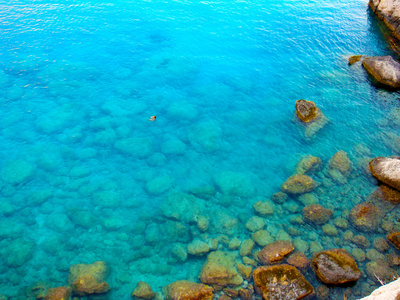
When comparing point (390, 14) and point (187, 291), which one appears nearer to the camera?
point (187, 291)

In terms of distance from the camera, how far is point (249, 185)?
2073 cm

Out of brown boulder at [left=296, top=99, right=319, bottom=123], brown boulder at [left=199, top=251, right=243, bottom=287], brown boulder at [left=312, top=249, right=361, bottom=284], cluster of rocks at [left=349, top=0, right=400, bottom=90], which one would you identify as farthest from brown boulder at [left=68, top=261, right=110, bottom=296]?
cluster of rocks at [left=349, top=0, right=400, bottom=90]

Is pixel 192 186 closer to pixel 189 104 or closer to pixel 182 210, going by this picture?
pixel 182 210

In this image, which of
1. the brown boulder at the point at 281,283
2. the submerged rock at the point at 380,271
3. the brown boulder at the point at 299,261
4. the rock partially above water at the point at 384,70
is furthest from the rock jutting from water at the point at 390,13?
the brown boulder at the point at 281,283

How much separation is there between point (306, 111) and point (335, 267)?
13.0m

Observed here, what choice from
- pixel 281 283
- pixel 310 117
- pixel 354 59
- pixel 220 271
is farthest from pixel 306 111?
pixel 220 271

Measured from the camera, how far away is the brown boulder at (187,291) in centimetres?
1476

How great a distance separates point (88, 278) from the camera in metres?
15.4

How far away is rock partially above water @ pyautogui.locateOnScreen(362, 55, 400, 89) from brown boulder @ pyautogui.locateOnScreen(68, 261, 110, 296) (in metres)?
28.4

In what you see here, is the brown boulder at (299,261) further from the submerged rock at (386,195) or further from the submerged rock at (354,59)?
the submerged rock at (354,59)

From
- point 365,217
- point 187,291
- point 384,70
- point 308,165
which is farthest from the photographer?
point 384,70

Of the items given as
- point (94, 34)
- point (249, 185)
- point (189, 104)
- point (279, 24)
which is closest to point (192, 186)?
point (249, 185)

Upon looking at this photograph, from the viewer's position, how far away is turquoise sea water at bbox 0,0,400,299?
17641 millimetres

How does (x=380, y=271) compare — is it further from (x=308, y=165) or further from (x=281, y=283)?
(x=308, y=165)
